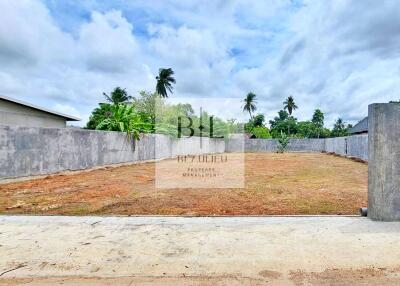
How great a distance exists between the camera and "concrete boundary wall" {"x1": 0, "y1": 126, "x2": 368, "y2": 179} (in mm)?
9266

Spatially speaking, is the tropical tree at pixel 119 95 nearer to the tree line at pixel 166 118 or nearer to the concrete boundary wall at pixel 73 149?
the tree line at pixel 166 118

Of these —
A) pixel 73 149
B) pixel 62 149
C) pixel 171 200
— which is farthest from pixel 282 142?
pixel 171 200

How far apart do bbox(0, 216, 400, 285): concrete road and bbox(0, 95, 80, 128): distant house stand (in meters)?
11.7

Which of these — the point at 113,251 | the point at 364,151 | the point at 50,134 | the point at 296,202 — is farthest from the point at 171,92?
the point at 113,251

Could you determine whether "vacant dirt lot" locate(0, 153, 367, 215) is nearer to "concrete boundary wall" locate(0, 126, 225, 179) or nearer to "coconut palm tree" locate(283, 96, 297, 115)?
"concrete boundary wall" locate(0, 126, 225, 179)

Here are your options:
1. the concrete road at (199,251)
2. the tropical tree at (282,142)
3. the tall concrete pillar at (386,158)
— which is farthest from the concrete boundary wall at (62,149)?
the tropical tree at (282,142)

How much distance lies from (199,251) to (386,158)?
289cm

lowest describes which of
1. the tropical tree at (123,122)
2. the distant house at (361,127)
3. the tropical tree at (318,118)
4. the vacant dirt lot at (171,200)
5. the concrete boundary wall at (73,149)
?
the vacant dirt lot at (171,200)

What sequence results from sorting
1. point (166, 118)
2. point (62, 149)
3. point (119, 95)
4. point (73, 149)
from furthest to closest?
point (119, 95), point (166, 118), point (73, 149), point (62, 149)

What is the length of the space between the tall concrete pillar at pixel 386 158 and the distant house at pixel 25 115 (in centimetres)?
1380

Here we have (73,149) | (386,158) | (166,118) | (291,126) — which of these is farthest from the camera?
(291,126)

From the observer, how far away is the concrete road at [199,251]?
2.78 metres

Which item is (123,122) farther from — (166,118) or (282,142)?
(282,142)

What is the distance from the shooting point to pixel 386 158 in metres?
4.36
